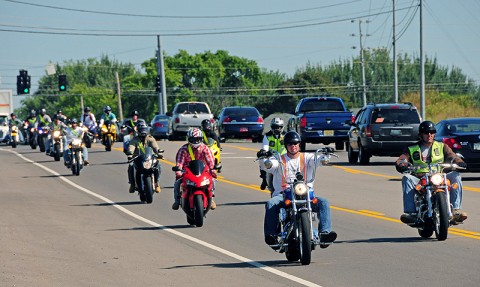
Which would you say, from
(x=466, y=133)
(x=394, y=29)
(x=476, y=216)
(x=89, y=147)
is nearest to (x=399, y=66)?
(x=394, y=29)

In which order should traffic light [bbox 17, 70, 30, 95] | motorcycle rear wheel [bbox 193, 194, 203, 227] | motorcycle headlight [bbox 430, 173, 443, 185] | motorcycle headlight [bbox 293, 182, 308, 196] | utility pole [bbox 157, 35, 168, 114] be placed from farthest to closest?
utility pole [bbox 157, 35, 168, 114] < traffic light [bbox 17, 70, 30, 95] < motorcycle rear wheel [bbox 193, 194, 203, 227] < motorcycle headlight [bbox 430, 173, 443, 185] < motorcycle headlight [bbox 293, 182, 308, 196]

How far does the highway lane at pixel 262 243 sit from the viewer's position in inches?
519

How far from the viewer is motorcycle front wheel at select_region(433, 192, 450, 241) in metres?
15.9

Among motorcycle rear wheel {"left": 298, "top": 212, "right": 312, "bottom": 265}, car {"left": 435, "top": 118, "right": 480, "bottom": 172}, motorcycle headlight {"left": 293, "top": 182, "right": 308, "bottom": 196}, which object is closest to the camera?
motorcycle rear wheel {"left": 298, "top": 212, "right": 312, "bottom": 265}

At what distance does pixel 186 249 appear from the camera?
53.6ft

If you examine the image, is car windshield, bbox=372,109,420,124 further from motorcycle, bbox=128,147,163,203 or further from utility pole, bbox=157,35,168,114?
utility pole, bbox=157,35,168,114

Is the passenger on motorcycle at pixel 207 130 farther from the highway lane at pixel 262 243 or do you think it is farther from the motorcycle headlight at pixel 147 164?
the motorcycle headlight at pixel 147 164

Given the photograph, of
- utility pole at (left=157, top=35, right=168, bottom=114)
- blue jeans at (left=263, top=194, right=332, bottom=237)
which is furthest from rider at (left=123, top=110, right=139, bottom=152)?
utility pole at (left=157, top=35, right=168, bottom=114)

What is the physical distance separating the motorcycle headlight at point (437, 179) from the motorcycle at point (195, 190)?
4544 mm

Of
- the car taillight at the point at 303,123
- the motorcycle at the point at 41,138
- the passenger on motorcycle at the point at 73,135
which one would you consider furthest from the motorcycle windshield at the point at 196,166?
the motorcycle at the point at 41,138

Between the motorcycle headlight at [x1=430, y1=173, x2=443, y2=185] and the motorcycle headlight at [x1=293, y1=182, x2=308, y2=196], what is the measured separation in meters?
2.74

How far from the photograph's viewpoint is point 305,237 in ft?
45.0

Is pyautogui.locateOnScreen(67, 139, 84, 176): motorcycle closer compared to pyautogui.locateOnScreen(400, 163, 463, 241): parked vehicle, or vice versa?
pyautogui.locateOnScreen(400, 163, 463, 241): parked vehicle

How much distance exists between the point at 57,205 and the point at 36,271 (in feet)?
36.9
